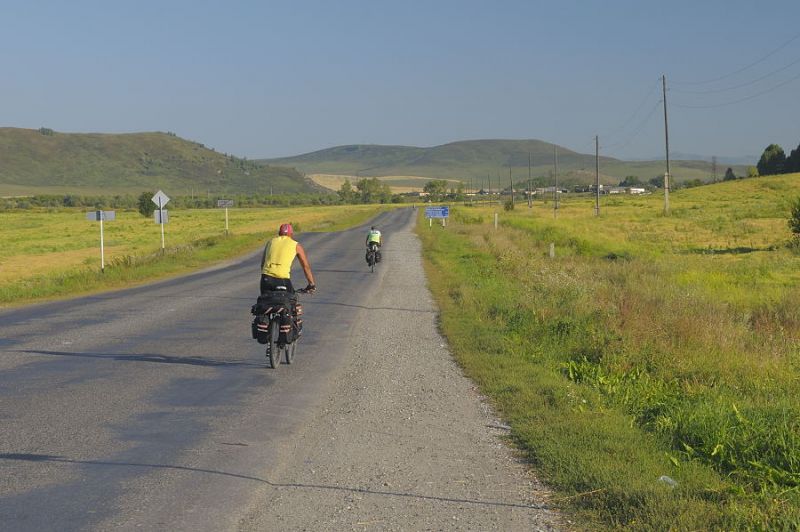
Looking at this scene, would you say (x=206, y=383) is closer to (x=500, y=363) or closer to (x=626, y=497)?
(x=500, y=363)

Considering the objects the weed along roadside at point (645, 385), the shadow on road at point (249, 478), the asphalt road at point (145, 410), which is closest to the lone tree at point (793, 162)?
the weed along roadside at point (645, 385)

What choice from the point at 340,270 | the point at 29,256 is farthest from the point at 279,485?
the point at 29,256

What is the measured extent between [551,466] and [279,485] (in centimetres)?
217

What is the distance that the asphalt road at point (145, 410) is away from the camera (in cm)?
631

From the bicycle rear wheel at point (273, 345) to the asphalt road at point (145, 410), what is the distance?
17 centimetres

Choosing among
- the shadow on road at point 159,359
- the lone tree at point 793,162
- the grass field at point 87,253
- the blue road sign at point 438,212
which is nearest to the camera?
the shadow on road at point 159,359

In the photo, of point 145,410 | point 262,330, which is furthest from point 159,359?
point 145,410

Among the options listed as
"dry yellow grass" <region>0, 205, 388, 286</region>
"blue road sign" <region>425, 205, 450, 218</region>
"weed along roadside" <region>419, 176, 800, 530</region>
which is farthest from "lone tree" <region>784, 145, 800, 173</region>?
"weed along roadside" <region>419, 176, 800, 530</region>

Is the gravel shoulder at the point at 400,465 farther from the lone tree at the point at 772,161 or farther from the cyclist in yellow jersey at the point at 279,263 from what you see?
the lone tree at the point at 772,161

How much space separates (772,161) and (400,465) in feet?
548

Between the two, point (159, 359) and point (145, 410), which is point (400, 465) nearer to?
point (145, 410)

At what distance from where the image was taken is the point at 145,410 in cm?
953

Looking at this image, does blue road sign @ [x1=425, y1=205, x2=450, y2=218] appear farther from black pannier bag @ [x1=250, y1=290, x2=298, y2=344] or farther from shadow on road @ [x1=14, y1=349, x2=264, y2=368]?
black pannier bag @ [x1=250, y1=290, x2=298, y2=344]

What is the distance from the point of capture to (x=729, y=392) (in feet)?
33.4
